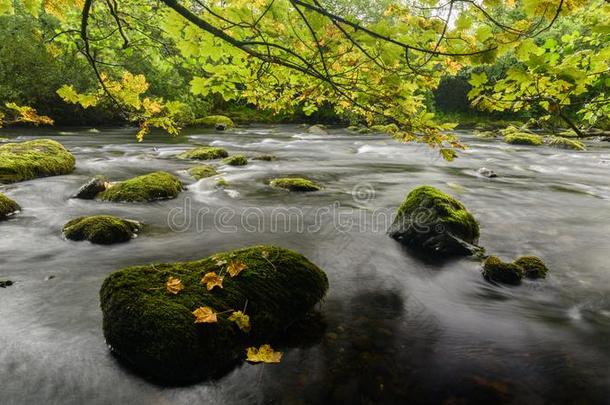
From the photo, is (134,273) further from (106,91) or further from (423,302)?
(423,302)

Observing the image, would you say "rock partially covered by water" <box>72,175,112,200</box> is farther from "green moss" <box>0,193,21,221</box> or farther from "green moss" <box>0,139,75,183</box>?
"green moss" <box>0,139,75,183</box>

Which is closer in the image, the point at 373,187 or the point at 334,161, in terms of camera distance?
the point at 373,187

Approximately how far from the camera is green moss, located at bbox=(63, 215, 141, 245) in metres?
5.73

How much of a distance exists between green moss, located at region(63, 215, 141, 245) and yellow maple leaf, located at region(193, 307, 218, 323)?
9.99 feet

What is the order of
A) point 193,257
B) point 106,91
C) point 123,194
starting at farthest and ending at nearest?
point 123,194, point 193,257, point 106,91

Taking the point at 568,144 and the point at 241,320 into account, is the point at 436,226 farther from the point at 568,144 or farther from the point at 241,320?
the point at 568,144

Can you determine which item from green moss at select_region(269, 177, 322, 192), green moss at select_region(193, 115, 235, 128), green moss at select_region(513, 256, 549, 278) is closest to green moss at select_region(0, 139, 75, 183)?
green moss at select_region(269, 177, 322, 192)

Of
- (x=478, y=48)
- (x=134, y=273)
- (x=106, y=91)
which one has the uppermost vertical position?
(x=478, y=48)

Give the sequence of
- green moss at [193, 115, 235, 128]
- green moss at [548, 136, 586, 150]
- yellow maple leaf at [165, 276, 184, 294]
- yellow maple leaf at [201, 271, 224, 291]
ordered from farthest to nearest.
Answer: green moss at [193, 115, 235, 128] → green moss at [548, 136, 586, 150] → yellow maple leaf at [201, 271, 224, 291] → yellow maple leaf at [165, 276, 184, 294]

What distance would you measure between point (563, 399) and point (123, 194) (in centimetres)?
754

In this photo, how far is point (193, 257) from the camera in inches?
220

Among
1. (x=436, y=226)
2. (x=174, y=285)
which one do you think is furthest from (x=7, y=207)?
(x=436, y=226)

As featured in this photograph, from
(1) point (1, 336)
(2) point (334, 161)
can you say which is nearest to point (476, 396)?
(1) point (1, 336)

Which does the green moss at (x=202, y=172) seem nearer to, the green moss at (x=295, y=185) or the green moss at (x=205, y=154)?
the green moss at (x=295, y=185)
